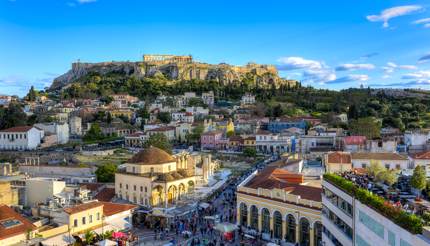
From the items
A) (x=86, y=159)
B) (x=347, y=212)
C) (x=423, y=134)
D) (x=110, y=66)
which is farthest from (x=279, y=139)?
(x=110, y=66)

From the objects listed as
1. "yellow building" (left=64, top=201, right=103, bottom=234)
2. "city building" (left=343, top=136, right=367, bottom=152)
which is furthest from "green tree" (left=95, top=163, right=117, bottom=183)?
"city building" (left=343, top=136, right=367, bottom=152)

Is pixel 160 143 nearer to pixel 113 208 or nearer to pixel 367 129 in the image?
pixel 113 208

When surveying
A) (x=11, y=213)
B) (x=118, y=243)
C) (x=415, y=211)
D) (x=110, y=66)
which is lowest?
(x=118, y=243)

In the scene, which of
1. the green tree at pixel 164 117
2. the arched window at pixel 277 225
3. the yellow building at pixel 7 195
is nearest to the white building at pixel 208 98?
the green tree at pixel 164 117

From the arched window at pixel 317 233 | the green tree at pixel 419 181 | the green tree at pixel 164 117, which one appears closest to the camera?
the green tree at pixel 419 181

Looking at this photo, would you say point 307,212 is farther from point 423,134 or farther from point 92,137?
point 92,137

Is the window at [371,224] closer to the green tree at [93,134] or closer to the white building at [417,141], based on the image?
the white building at [417,141]
